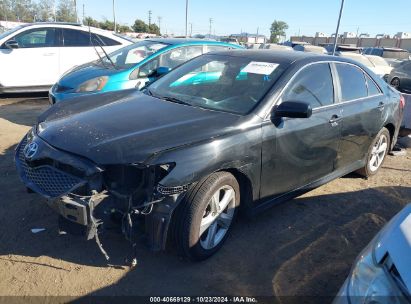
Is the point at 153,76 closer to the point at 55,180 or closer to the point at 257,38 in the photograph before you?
the point at 55,180

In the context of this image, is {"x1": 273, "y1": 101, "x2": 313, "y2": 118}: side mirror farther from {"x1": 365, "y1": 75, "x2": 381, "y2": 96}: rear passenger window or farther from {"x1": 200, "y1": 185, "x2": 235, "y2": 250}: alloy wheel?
{"x1": 365, "y1": 75, "x2": 381, "y2": 96}: rear passenger window

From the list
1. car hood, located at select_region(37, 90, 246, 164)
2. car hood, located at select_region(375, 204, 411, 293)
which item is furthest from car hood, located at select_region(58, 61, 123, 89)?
car hood, located at select_region(375, 204, 411, 293)

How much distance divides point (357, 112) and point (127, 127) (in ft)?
8.83

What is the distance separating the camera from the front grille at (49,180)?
271 centimetres

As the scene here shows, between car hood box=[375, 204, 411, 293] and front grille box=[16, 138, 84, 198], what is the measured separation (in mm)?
1903

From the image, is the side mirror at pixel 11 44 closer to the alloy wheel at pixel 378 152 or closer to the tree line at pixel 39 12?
the alloy wheel at pixel 378 152

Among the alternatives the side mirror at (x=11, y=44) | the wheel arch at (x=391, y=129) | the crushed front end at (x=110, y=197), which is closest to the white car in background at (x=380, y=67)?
the wheel arch at (x=391, y=129)

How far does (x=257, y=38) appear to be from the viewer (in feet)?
167

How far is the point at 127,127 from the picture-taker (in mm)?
3004

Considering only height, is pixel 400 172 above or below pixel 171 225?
below

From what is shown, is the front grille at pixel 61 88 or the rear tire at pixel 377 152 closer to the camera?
the rear tire at pixel 377 152

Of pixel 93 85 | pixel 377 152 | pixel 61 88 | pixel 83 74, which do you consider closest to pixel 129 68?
pixel 93 85

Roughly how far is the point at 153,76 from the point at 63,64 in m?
3.50

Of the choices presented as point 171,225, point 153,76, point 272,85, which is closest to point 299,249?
point 171,225
